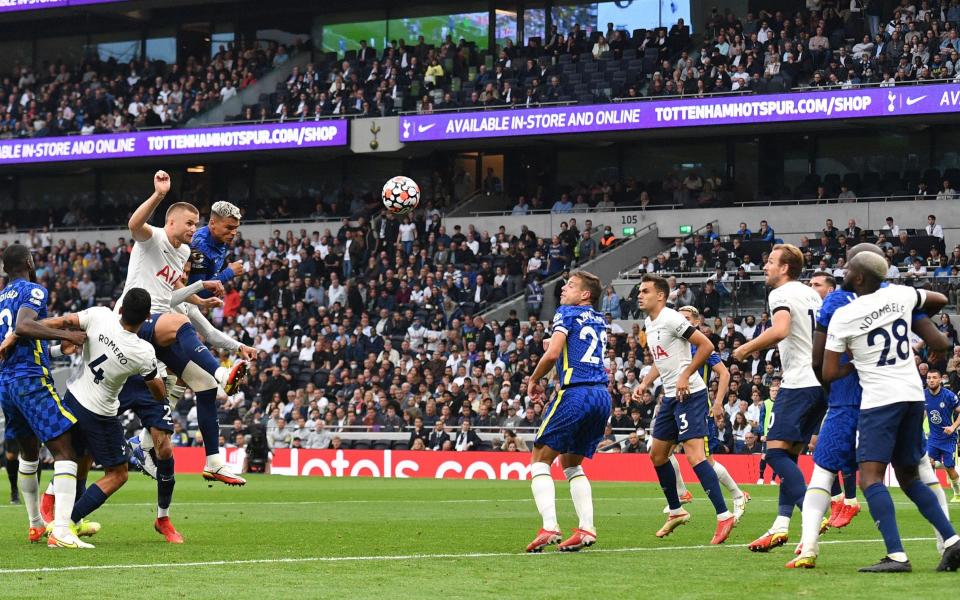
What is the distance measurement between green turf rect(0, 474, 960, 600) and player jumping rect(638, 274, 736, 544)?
1.45 feet

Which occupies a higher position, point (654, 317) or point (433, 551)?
point (654, 317)

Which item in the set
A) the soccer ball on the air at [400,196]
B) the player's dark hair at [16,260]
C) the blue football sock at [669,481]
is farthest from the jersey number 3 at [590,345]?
the soccer ball on the air at [400,196]

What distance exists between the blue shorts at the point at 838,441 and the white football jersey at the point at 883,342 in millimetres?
789

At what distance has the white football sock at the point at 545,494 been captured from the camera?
1117 cm

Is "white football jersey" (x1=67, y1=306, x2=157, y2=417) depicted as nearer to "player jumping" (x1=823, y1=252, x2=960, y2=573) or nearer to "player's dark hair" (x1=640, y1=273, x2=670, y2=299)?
"player's dark hair" (x1=640, y1=273, x2=670, y2=299)

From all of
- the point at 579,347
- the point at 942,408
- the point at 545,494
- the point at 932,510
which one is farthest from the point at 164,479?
the point at 942,408

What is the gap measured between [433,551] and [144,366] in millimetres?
2789

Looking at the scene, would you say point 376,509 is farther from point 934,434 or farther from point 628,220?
point 628,220

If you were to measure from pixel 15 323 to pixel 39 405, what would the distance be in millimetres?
709

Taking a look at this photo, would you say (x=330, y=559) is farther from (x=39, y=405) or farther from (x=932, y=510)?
(x=932, y=510)

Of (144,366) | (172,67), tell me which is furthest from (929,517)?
(172,67)

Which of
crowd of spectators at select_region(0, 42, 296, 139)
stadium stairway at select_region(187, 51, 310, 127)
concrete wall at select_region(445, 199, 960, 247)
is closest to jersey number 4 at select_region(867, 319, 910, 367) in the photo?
concrete wall at select_region(445, 199, 960, 247)

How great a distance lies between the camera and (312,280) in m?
38.7

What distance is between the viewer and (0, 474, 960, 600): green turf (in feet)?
27.7
